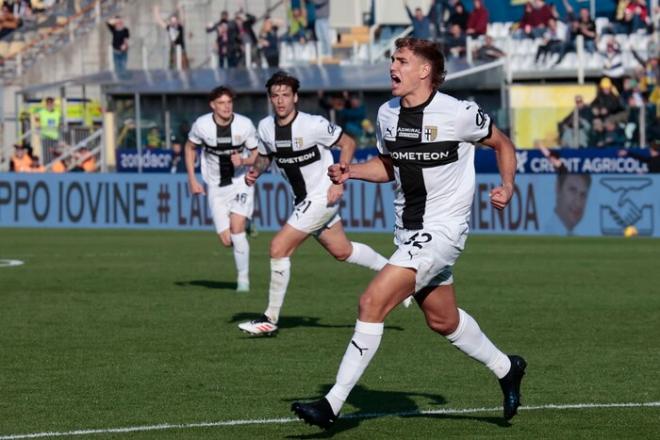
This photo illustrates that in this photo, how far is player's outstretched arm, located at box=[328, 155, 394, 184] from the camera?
923 cm

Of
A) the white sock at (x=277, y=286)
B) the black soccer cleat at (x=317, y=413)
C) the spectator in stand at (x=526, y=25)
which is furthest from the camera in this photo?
the spectator in stand at (x=526, y=25)

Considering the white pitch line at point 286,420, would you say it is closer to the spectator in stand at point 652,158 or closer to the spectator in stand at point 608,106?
the spectator in stand at point 652,158

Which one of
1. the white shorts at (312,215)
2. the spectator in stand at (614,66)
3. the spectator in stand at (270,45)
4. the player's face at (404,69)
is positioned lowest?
the white shorts at (312,215)

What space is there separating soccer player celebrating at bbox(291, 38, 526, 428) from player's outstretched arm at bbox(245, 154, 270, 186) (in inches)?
207

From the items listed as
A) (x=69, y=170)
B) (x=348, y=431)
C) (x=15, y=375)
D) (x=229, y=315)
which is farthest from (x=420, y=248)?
(x=69, y=170)

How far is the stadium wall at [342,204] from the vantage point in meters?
29.5

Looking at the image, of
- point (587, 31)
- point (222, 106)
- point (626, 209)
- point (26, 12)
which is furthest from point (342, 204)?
point (26, 12)

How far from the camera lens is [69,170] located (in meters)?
40.1

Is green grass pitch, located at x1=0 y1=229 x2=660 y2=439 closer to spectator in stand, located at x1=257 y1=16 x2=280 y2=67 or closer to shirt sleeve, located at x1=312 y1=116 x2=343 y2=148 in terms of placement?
shirt sleeve, located at x1=312 y1=116 x2=343 y2=148

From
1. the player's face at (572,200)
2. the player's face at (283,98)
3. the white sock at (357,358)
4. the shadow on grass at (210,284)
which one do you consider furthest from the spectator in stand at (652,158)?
the white sock at (357,358)

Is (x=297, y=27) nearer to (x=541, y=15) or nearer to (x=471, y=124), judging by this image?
(x=541, y=15)

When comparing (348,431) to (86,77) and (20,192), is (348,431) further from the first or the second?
(86,77)

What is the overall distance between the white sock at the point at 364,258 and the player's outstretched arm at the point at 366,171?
5.35 m

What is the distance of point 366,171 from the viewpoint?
9508mm
